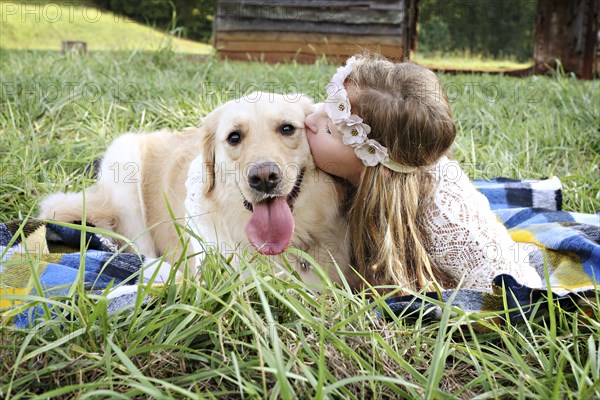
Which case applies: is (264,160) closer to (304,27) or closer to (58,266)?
(58,266)

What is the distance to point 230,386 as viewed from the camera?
1294mm

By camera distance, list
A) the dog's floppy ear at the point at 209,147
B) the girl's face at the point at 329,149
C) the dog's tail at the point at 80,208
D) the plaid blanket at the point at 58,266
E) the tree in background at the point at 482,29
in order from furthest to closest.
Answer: the tree in background at the point at 482,29 < the dog's tail at the point at 80,208 < the dog's floppy ear at the point at 209,147 < the girl's face at the point at 329,149 < the plaid blanket at the point at 58,266

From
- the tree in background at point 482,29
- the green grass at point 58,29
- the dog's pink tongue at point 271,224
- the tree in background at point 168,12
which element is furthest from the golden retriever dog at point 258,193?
the tree in background at point 482,29

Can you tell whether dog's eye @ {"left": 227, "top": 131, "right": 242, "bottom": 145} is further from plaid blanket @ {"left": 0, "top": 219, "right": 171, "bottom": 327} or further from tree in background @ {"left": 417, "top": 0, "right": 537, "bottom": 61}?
tree in background @ {"left": 417, "top": 0, "right": 537, "bottom": 61}

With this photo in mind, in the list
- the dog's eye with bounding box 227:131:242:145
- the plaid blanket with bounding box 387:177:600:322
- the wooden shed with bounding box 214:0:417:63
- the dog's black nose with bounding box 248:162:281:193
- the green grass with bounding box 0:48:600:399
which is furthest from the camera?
the wooden shed with bounding box 214:0:417:63

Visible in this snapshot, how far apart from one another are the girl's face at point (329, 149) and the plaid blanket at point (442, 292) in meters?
0.54

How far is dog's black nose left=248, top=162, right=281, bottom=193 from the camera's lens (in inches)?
76.0

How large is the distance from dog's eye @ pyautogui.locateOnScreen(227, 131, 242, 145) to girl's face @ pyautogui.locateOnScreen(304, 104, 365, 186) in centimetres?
26

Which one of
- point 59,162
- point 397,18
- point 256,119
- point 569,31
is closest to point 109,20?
point 397,18

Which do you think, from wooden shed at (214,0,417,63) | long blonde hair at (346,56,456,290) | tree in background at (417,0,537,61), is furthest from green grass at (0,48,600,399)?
tree in background at (417,0,537,61)

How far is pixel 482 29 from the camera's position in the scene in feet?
73.3

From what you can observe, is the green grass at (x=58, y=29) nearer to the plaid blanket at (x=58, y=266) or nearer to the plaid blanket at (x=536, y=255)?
the plaid blanket at (x=536, y=255)

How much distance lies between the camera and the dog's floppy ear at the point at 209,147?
234 centimetres

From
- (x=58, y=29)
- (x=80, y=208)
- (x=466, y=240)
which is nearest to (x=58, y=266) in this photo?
(x=80, y=208)
